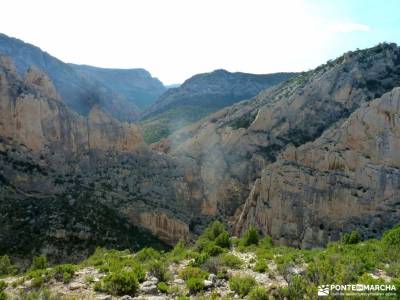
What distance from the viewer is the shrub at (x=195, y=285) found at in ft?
57.5

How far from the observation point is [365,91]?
219 ft

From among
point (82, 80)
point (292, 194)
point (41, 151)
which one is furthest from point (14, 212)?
point (82, 80)

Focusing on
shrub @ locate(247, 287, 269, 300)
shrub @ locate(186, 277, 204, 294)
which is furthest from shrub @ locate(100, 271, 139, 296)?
shrub @ locate(247, 287, 269, 300)

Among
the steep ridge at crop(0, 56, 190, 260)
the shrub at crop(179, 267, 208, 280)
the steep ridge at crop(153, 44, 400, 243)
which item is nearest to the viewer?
the shrub at crop(179, 267, 208, 280)

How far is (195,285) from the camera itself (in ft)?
57.7

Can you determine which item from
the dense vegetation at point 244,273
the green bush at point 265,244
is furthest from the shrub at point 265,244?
the dense vegetation at point 244,273

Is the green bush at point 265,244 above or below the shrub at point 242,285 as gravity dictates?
below

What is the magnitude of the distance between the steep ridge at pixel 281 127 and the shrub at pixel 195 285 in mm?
45666

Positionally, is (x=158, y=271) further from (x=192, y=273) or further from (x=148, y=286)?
(x=148, y=286)

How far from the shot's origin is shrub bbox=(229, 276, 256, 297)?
17058mm

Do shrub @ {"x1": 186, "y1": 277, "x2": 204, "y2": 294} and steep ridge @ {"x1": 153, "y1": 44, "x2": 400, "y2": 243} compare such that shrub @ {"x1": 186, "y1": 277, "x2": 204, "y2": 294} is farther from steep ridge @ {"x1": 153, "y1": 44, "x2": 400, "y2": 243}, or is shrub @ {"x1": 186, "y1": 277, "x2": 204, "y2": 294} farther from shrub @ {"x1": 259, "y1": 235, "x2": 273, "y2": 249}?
steep ridge @ {"x1": 153, "y1": 44, "x2": 400, "y2": 243}

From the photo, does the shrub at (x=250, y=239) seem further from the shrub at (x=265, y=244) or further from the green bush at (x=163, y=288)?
the green bush at (x=163, y=288)

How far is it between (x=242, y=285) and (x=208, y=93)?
516 feet

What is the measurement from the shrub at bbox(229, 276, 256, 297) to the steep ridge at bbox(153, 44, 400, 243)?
4542 centimetres
